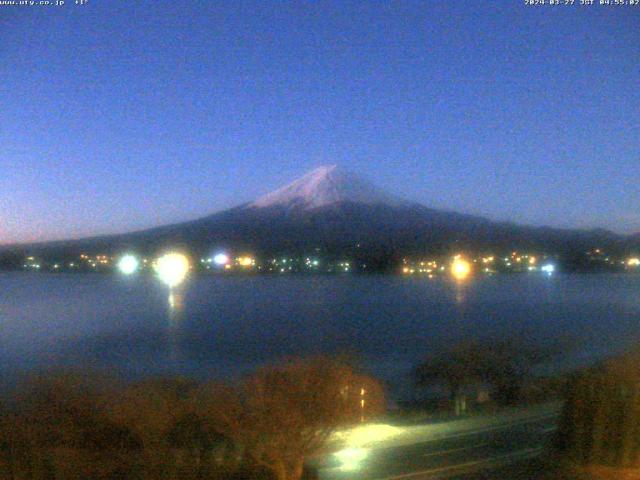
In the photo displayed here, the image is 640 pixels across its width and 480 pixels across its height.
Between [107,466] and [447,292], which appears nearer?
[107,466]

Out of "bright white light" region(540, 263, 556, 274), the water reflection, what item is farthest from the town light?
the water reflection

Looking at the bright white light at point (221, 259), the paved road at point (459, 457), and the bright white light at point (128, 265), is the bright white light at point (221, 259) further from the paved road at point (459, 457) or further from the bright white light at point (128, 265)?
the paved road at point (459, 457)

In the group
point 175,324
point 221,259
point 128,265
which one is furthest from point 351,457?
point 221,259

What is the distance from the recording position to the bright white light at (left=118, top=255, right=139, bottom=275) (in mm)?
28048

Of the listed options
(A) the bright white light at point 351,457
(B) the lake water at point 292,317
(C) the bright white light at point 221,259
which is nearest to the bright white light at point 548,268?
(B) the lake water at point 292,317

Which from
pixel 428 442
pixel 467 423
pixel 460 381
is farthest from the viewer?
pixel 460 381

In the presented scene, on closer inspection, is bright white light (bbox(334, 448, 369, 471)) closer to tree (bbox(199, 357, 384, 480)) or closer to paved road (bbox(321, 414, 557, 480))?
paved road (bbox(321, 414, 557, 480))

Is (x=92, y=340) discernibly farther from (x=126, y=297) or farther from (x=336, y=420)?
(x=336, y=420)

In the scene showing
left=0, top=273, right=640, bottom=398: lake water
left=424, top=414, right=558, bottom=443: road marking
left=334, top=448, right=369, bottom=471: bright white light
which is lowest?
left=424, top=414, right=558, bottom=443: road marking

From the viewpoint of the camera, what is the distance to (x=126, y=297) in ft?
A: 90.9

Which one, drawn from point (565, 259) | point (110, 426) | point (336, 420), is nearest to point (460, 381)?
point (336, 420)

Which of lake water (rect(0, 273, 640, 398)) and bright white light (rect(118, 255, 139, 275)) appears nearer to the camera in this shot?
lake water (rect(0, 273, 640, 398))

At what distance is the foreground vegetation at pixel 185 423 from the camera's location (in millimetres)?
7273

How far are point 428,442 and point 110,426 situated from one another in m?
5.43
